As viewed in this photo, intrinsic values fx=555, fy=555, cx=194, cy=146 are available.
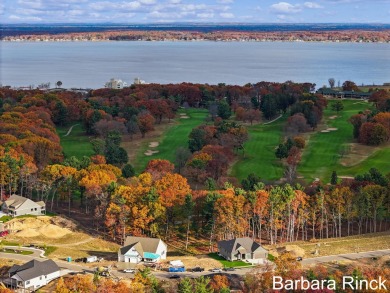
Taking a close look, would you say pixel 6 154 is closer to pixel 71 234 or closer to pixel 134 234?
pixel 71 234

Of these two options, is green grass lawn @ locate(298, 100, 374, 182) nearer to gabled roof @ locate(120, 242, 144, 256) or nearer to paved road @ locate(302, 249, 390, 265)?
paved road @ locate(302, 249, 390, 265)

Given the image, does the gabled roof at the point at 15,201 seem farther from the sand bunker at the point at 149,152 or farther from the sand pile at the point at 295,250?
the sand bunker at the point at 149,152

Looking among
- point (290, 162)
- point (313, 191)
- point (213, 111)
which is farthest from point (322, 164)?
point (213, 111)

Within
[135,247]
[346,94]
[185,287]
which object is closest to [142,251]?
[135,247]

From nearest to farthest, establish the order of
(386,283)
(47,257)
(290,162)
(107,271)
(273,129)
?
(386,283) → (107,271) → (47,257) → (290,162) → (273,129)

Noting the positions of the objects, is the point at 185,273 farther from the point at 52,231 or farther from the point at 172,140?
the point at 172,140

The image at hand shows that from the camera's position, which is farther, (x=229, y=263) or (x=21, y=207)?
(x=21, y=207)
